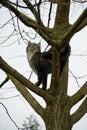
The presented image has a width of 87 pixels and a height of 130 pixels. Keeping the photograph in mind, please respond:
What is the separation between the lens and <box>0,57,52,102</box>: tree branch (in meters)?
3.35

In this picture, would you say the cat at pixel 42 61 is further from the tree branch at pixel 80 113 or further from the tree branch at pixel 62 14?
the tree branch at pixel 80 113

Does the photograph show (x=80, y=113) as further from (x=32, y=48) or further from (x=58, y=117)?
(x=32, y=48)

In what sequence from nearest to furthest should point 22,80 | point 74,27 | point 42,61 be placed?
point 74,27, point 22,80, point 42,61

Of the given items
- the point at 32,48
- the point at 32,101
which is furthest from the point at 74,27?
the point at 32,48

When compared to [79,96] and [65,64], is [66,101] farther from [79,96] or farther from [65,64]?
[65,64]

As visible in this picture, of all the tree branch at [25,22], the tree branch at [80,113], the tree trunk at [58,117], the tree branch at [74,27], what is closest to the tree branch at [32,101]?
the tree trunk at [58,117]

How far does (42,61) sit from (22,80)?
145cm

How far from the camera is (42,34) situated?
10.8 feet

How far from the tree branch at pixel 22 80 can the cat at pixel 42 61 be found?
0.67 meters

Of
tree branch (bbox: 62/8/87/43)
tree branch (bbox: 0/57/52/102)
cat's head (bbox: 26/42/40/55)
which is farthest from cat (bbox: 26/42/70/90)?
tree branch (bbox: 62/8/87/43)

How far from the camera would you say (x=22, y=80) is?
350 centimetres

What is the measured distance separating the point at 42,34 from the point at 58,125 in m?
1.04

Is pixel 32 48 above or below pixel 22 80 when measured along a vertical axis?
below

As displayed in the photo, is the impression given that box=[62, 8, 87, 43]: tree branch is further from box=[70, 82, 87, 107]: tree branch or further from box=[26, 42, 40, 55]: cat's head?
box=[26, 42, 40, 55]: cat's head
